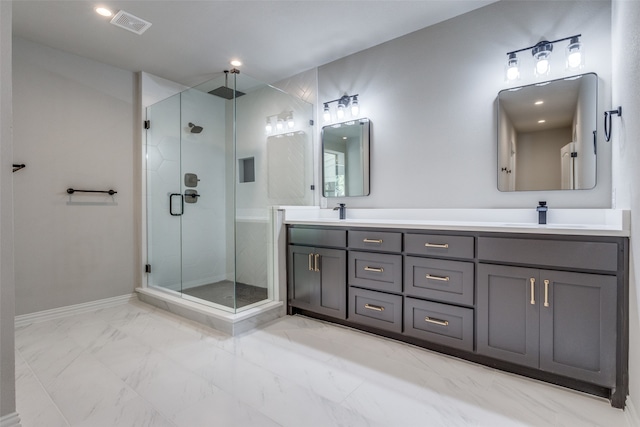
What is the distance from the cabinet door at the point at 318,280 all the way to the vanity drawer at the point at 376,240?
15cm

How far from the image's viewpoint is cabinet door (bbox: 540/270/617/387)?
1494 mm

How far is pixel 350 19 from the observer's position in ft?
8.06

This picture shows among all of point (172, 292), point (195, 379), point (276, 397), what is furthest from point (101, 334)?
point (276, 397)

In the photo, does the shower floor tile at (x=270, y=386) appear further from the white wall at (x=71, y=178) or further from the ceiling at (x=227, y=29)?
the ceiling at (x=227, y=29)

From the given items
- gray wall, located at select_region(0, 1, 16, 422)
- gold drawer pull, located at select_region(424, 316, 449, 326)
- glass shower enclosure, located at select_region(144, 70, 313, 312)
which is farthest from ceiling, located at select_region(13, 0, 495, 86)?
gold drawer pull, located at select_region(424, 316, 449, 326)

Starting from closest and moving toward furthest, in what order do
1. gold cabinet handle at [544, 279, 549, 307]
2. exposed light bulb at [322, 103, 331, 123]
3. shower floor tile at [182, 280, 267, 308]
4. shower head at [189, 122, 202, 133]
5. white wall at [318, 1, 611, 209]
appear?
gold cabinet handle at [544, 279, 549, 307], white wall at [318, 1, 611, 209], shower floor tile at [182, 280, 267, 308], exposed light bulb at [322, 103, 331, 123], shower head at [189, 122, 202, 133]

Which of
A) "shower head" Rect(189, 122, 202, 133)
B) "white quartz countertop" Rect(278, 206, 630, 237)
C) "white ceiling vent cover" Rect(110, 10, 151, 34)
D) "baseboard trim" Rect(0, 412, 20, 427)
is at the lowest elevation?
"baseboard trim" Rect(0, 412, 20, 427)

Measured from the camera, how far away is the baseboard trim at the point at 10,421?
1.19m

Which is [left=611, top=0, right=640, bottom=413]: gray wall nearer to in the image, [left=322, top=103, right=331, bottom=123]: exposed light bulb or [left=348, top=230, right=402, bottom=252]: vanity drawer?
[left=348, top=230, right=402, bottom=252]: vanity drawer

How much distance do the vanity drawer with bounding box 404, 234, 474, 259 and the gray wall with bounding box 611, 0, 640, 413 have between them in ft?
2.34

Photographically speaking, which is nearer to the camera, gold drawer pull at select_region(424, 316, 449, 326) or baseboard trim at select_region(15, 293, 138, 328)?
gold drawer pull at select_region(424, 316, 449, 326)

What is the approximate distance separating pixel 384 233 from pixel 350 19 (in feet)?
5.70

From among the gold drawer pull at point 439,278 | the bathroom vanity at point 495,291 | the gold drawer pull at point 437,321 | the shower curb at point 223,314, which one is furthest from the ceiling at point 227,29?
the shower curb at point 223,314

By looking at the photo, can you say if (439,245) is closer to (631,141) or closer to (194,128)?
(631,141)
